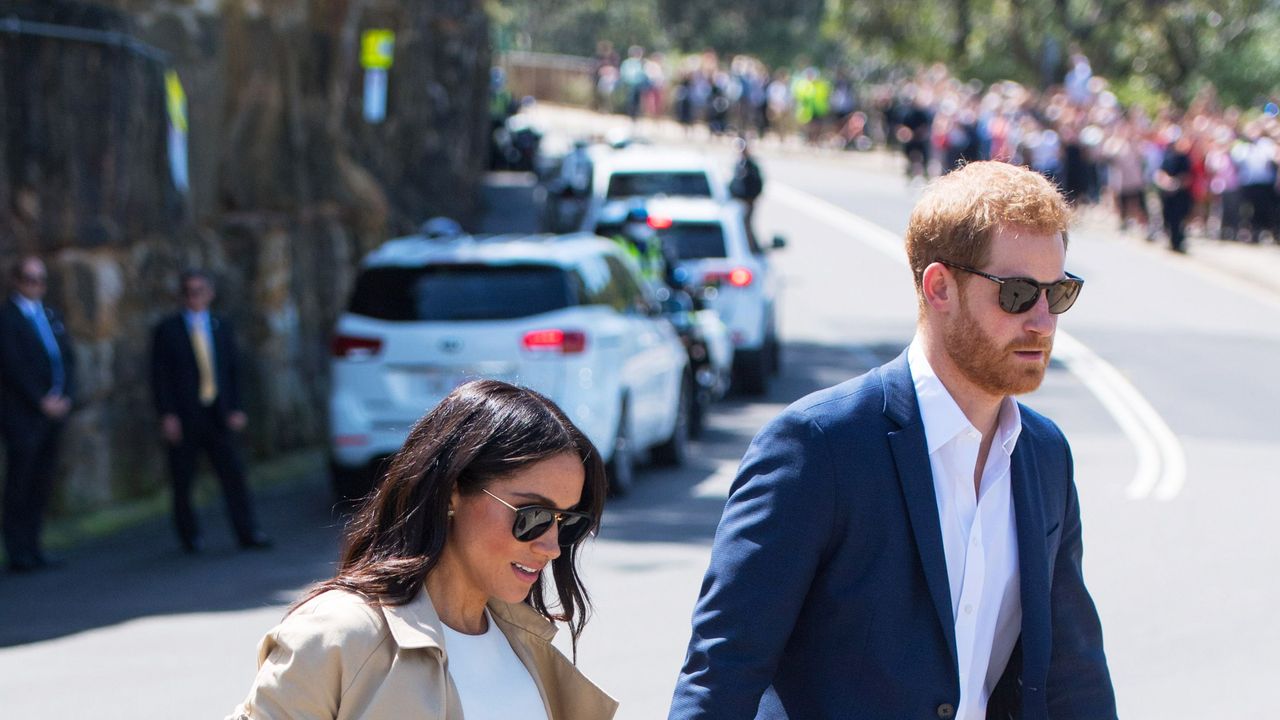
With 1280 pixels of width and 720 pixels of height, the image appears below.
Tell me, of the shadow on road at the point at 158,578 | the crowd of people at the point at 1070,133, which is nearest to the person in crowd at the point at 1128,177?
the crowd of people at the point at 1070,133

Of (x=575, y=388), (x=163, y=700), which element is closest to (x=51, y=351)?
(x=575, y=388)

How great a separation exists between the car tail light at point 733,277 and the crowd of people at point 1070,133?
3219mm

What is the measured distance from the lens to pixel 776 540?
11.3 feet

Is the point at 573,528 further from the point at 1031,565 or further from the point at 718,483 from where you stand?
the point at 718,483

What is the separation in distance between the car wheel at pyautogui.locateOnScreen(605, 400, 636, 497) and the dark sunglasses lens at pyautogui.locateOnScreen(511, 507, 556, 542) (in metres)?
10.5

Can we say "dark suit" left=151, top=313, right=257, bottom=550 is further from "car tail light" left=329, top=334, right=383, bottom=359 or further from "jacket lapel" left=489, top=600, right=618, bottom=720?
"jacket lapel" left=489, top=600, right=618, bottom=720

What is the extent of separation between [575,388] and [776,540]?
975cm

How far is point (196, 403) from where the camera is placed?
12.8 metres

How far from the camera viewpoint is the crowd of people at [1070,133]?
30.2 metres

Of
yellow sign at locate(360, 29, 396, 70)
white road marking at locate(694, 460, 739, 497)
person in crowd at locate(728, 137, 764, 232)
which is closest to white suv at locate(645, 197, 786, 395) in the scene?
white road marking at locate(694, 460, 739, 497)

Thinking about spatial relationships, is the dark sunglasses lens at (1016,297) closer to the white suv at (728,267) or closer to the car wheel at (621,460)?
the car wheel at (621,460)

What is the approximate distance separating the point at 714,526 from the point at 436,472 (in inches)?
367

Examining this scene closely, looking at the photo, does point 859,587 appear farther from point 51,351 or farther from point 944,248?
point 51,351

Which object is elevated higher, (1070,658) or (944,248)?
(944,248)
